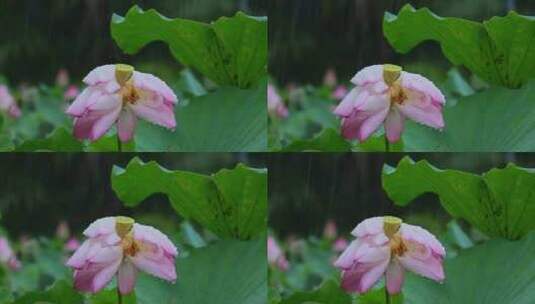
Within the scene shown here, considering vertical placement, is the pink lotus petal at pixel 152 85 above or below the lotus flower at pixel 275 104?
above

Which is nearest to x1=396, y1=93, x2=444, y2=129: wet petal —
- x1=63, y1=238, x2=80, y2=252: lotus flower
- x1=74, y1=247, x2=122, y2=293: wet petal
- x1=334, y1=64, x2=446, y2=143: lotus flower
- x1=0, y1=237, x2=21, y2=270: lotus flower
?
x1=334, y1=64, x2=446, y2=143: lotus flower

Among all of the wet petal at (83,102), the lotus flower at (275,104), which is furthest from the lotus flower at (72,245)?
the lotus flower at (275,104)

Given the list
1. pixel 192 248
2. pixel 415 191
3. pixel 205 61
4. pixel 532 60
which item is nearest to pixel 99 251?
pixel 192 248

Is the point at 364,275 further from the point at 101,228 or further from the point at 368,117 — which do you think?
the point at 101,228

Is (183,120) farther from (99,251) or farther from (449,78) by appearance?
(449,78)

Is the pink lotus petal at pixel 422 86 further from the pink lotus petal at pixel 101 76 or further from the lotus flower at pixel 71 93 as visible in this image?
the lotus flower at pixel 71 93

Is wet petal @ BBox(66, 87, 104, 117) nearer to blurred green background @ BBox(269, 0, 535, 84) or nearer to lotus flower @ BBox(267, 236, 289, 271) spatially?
blurred green background @ BBox(269, 0, 535, 84)
